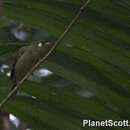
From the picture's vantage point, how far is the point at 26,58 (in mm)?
957

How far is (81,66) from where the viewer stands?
3.24 feet

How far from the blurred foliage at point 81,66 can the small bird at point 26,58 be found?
0.10 feet

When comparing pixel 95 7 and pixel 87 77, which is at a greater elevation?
pixel 95 7

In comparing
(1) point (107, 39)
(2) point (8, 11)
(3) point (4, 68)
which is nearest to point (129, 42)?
(1) point (107, 39)

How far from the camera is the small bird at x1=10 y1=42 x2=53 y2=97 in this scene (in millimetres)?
919

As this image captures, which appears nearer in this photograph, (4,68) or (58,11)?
(58,11)

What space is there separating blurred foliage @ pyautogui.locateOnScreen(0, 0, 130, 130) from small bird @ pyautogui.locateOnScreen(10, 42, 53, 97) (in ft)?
0.10

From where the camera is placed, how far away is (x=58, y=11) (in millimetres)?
1004

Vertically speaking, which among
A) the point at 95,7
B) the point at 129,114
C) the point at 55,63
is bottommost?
the point at 129,114

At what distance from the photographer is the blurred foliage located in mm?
962

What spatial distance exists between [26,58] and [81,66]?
0.38ft

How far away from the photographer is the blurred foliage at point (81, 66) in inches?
37.9

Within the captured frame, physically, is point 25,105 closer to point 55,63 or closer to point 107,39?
point 55,63

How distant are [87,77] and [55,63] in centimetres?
8
